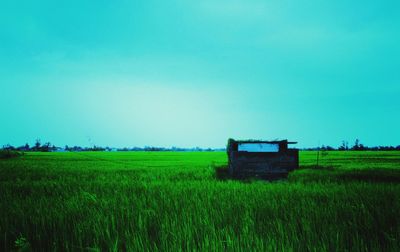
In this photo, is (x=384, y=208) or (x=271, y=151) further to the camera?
(x=271, y=151)

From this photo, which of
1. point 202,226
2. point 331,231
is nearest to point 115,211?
point 202,226

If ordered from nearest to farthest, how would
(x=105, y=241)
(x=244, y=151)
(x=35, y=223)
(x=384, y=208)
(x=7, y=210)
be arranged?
(x=105, y=241)
(x=35, y=223)
(x=384, y=208)
(x=7, y=210)
(x=244, y=151)

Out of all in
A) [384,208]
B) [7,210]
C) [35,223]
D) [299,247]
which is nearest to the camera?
[299,247]

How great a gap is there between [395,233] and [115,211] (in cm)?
325

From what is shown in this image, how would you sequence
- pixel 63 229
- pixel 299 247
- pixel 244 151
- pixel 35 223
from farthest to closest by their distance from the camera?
pixel 244 151
pixel 35 223
pixel 63 229
pixel 299 247

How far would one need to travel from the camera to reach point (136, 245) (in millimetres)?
1903

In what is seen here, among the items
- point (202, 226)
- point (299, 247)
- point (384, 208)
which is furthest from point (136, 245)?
point (384, 208)

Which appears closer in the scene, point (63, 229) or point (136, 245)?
point (136, 245)

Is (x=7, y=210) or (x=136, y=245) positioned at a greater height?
(x=136, y=245)

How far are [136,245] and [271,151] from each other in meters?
9.53

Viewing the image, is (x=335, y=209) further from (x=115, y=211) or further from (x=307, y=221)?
(x=115, y=211)

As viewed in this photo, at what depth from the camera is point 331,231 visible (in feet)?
7.32

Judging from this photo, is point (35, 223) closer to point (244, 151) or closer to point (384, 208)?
point (384, 208)

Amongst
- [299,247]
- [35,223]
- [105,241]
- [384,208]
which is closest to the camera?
[299,247]
